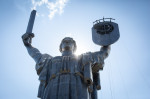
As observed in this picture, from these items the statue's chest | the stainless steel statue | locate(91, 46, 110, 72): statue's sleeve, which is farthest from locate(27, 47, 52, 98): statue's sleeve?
locate(91, 46, 110, 72): statue's sleeve

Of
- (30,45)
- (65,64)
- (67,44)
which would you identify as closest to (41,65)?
(65,64)

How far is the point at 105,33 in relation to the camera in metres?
15.4

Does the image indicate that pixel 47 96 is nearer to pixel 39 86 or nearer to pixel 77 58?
pixel 39 86

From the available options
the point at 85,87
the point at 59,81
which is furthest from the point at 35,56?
the point at 85,87

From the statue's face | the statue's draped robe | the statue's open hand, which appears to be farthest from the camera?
the statue's open hand

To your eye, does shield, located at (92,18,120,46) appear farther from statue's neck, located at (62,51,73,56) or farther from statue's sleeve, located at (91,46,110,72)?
statue's neck, located at (62,51,73,56)

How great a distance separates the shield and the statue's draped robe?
1118 millimetres

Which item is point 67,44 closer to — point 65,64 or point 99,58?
point 65,64

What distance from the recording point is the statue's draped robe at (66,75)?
11.8 meters

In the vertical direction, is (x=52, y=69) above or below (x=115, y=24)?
below

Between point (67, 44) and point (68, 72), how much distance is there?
258 cm

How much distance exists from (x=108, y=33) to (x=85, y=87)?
14.7ft

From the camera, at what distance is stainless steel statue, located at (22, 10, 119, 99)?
1189 centimetres

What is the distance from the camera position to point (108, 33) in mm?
15359
